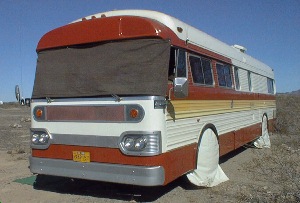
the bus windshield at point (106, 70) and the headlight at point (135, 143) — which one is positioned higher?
the bus windshield at point (106, 70)

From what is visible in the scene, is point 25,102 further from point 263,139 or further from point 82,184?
point 263,139

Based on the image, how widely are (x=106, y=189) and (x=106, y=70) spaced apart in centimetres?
244

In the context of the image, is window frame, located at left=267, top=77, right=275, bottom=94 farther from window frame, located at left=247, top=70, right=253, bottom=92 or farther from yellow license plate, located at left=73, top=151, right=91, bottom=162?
yellow license plate, located at left=73, top=151, right=91, bottom=162

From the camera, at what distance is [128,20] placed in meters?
5.70

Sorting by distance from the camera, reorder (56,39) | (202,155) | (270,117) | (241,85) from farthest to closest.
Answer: (270,117)
(241,85)
(202,155)
(56,39)

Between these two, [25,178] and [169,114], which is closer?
[169,114]

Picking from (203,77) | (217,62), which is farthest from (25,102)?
(217,62)

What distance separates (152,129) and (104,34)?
1749mm

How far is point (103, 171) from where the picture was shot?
5602 millimetres

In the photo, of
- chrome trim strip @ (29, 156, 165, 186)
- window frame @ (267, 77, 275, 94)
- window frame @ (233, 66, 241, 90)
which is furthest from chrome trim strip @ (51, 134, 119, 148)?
window frame @ (267, 77, 275, 94)

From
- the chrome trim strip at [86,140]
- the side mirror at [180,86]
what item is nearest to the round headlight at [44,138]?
the chrome trim strip at [86,140]

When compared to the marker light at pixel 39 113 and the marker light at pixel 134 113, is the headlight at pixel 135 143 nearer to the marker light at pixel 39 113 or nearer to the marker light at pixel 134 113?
the marker light at pixel 134 113

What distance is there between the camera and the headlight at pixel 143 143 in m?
5.27

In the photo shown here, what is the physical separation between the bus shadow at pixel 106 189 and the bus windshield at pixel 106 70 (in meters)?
1.88
